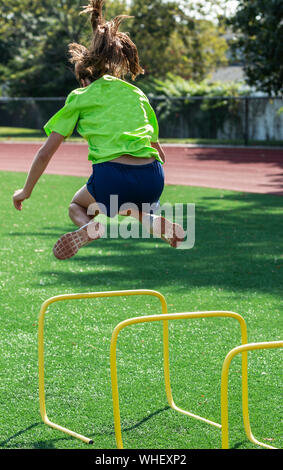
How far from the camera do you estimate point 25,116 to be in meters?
41.9

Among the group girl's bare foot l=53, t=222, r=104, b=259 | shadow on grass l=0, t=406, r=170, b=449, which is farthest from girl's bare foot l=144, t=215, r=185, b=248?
shadow on grass l=0, t=406, r=170, b=449

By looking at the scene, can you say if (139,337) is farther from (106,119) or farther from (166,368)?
(106,119)

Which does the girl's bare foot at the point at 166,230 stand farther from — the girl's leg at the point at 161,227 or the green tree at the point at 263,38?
the green tree at the point at 263,38

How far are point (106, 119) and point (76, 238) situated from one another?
714mm

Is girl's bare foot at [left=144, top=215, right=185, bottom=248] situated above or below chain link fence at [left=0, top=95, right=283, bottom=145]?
above

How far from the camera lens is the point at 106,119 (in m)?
4.09

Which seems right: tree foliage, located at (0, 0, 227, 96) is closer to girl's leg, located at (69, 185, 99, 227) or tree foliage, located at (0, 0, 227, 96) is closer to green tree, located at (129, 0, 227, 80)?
green tree, located at (129, 0, 227, 80)

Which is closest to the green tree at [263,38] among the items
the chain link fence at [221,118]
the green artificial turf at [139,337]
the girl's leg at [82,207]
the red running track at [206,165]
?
the chain link fence at [221,118]

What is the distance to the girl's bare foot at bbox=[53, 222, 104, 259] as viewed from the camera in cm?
418

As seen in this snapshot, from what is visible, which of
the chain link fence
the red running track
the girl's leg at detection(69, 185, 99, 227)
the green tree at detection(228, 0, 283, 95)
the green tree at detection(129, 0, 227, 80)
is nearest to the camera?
the girl's leg at detection(69, 185, 99, 227)

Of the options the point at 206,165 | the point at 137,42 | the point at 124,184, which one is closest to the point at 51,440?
the point at 124,184

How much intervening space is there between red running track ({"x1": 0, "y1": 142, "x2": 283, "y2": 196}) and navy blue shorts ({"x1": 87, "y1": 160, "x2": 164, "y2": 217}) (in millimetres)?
12355

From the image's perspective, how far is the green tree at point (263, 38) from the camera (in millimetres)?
24609
